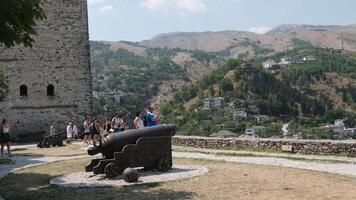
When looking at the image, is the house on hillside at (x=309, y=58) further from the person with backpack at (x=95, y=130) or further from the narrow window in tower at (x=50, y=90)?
the person with backpack at (x=95, y=130)

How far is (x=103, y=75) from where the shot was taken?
188 meters

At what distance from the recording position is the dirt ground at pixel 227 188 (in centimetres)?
852

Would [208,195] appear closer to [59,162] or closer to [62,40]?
[59,162]

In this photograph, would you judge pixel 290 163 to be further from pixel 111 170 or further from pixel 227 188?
pixel 111 170

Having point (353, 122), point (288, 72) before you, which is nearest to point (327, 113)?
point (353, 122)

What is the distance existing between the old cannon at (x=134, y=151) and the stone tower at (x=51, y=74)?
52.1 ft

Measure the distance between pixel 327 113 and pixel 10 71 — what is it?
97831mm

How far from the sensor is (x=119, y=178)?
11.1 metres

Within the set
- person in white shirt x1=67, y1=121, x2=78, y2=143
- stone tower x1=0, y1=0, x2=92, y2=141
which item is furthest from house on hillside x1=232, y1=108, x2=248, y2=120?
person in white shirt x1=67, y1=121, x2=78, y2=143

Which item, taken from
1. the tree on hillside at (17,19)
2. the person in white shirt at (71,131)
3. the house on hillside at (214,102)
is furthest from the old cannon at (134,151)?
the house on hillside at (214,102)

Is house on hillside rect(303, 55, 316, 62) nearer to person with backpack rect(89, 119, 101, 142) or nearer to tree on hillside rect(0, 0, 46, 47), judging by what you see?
person with backpack rect(89, 119, 101, 142)

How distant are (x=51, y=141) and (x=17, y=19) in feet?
45.2

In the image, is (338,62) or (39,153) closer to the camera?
(39,153)

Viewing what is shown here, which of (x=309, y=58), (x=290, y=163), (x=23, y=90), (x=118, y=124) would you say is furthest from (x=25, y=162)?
(x=309, y=58)
